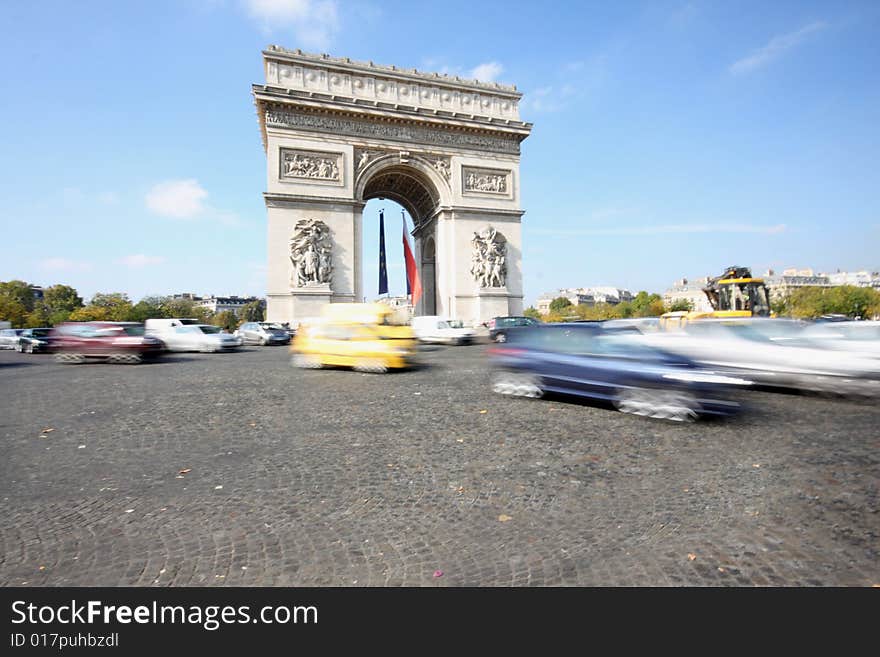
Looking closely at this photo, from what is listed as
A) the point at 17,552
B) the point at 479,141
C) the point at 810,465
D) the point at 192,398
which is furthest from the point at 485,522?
the point at 479,141

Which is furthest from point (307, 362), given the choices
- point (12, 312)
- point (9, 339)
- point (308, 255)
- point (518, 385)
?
point (12, 312)

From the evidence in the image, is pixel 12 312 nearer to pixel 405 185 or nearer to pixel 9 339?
pixel 9 339

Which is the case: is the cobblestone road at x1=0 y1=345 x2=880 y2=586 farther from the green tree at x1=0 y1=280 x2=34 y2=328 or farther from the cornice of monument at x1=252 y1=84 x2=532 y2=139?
the green tree at x1=0 y1=280 x2=34 y2=328

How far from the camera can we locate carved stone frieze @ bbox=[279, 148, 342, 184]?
2694cm

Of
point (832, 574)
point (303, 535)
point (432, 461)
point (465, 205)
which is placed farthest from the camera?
point (465, 205)

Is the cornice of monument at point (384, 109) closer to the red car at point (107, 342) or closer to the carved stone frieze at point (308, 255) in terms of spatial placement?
the carved stone frieze at point (308, 255)

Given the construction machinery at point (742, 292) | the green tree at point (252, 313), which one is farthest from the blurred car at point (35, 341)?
the green tree at point (252, 313)

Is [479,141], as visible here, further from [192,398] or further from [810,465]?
[810,465]

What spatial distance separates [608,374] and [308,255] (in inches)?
907

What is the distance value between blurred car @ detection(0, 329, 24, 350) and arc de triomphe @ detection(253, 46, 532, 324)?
1471cm

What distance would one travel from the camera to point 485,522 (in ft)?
9.71

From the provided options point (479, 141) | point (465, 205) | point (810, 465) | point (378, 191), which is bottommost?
point (810, 465)
